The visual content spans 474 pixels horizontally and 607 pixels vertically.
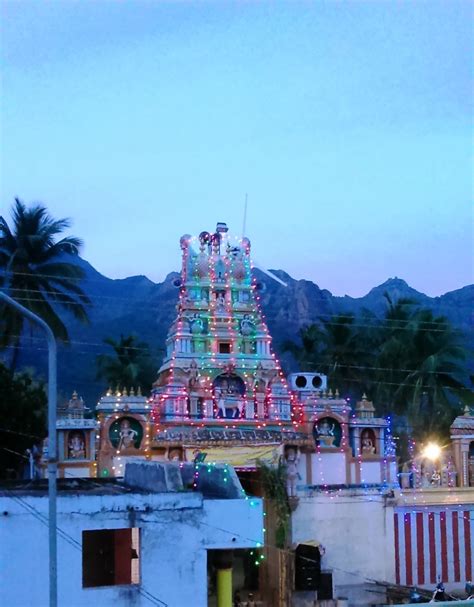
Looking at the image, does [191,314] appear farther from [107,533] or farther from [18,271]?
[107,533]

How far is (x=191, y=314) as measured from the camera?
31.4m

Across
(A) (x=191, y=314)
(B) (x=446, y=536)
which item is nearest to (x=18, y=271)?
(A) (x=191, y=314)

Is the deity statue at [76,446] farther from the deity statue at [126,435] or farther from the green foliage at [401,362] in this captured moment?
the green foliage at [401,362]

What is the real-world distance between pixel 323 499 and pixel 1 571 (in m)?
14.9

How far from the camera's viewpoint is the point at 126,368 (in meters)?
51.1

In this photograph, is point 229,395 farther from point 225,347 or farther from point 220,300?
point 220,300

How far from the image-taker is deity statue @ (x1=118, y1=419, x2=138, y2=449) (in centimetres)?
2872

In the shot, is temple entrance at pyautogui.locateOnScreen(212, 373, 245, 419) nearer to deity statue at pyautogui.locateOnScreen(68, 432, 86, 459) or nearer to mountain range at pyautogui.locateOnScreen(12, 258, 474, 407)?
deity statue at pyautogui.locateOnScreen(68, 432, 86, 459)

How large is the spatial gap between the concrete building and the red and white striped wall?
522 inches

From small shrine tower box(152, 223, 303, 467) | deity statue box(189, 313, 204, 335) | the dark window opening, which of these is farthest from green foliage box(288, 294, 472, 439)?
the dark window opening

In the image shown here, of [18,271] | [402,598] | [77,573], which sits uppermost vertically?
[18,271]

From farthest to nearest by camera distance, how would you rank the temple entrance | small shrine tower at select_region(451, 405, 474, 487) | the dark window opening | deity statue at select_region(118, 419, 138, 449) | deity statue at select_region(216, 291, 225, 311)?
deity statue at select_region(216, 291, 225, 311) → the temple entrance → small shrine tower at select_region(451, 405, 474, 487) → deity statue at select_region(118, 419, 138, 449) → the dark window opening

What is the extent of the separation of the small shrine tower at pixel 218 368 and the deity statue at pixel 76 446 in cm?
226

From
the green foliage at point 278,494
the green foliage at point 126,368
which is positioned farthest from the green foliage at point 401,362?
the green foliage at point 278,494
